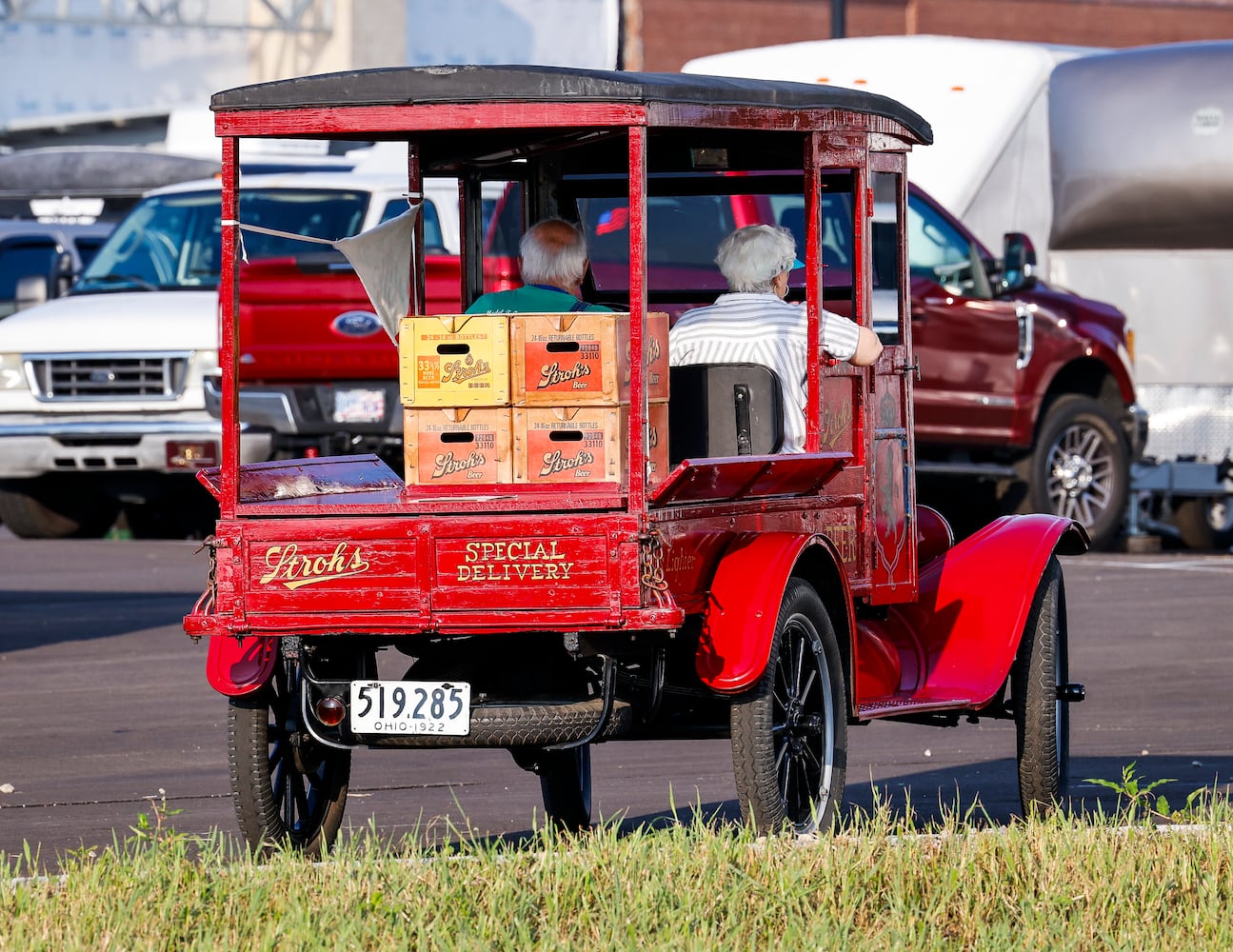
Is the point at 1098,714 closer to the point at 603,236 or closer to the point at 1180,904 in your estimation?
the point at 603,236

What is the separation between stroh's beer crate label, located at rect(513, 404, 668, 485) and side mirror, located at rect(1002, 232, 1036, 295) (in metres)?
10.0

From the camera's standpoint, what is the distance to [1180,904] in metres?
5.79

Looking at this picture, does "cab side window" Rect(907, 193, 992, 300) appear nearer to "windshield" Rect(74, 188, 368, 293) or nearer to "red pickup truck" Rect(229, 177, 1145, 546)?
"red pickup truck" Rect(229, 177, 1145, 546)

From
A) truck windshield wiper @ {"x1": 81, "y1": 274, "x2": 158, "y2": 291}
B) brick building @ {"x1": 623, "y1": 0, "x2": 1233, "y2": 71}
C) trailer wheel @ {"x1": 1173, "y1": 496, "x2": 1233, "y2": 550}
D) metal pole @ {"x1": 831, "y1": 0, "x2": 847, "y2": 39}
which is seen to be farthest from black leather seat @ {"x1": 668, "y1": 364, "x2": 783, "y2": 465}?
brick building @ {"x1": 623, "y1": 0, "x2": 1233, "y2": 71}

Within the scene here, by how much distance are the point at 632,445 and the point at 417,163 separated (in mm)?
2098

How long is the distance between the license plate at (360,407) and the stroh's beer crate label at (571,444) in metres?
9.67

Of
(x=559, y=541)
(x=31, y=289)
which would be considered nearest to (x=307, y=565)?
(x=559, y=541)

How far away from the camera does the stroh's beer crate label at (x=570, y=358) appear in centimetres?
662

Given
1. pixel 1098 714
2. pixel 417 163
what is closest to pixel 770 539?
pixel 417 163

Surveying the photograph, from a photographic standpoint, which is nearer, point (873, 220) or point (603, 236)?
point (873, 220)

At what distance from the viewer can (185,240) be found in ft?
59.2

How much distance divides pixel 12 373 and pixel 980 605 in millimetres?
11132

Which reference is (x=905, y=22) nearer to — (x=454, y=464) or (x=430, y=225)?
(x=430, y=225)

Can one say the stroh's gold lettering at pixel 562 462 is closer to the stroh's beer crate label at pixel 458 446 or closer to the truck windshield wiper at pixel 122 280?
the stroh's beer crate label at pixel 458 446
